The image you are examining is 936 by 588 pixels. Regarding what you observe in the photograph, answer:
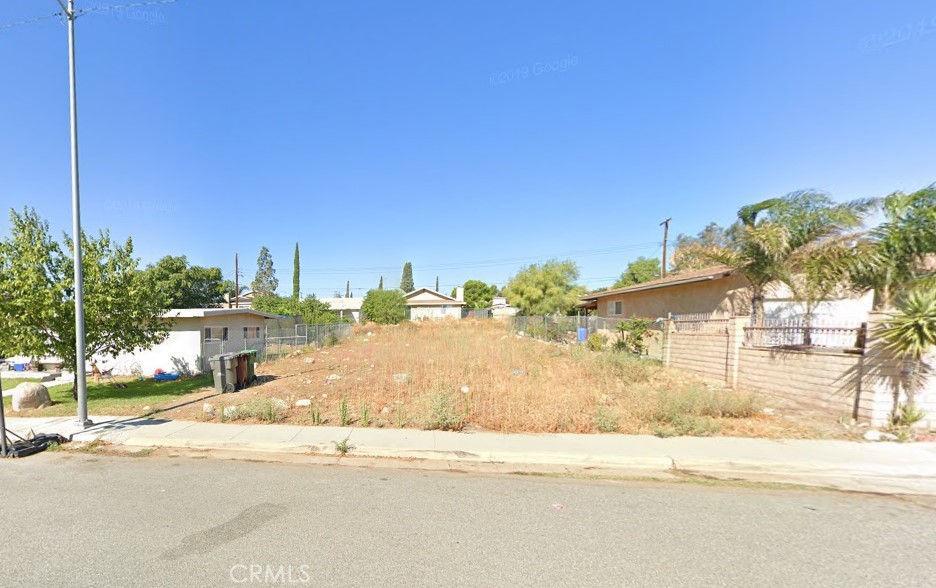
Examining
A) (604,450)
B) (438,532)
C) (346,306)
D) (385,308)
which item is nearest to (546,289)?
(385,308)

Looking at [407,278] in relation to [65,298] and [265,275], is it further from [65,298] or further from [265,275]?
[65,298]

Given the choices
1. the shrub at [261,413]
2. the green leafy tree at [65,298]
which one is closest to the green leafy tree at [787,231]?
the shrub at [261,413]

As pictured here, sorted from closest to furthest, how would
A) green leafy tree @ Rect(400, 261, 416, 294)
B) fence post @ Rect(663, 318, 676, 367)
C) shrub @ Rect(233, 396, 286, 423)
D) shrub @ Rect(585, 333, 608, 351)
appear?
shrub @ Rect(233, 396, 286, 423) → fence post @ Rect(663, 318, 676, 367) → shrub @ Rect(585, 333, 608, 351) → green leafy tree @ Rect(400, 261, 416, 294)

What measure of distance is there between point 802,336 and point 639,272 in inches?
1599

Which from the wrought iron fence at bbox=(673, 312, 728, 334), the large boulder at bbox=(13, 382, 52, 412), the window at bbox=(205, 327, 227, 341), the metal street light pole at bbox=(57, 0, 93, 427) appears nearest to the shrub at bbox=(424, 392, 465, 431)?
the metal street light pole at bbox=(57, 0, 93, 427)

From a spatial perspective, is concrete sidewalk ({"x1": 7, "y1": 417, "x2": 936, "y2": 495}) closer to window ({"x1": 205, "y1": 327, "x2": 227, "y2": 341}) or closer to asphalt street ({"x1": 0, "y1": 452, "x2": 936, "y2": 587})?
asphalt street ({"x1": 0, "y1": 452, "x2": 936, "y2": 587})

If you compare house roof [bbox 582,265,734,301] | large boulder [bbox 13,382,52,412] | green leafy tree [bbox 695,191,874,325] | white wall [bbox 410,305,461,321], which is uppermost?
green leafy tree [bbox 695,191,874,325]

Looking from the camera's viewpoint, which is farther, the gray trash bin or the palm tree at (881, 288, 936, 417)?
the gray trash bin

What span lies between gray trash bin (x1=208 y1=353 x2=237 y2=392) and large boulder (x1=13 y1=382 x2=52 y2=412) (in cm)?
326

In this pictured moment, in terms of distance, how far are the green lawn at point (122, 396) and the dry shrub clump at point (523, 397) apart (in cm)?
Result: 226

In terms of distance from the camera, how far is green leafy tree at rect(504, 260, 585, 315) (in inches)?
1348

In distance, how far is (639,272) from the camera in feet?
153

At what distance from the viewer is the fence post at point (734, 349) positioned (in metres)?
9.49

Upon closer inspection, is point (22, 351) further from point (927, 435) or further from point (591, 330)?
point (591, 330)
